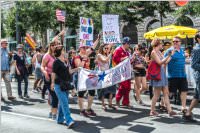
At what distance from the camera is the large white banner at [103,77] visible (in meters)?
9.36

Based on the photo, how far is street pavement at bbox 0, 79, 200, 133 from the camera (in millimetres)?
7898

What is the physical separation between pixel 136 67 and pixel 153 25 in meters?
22.4

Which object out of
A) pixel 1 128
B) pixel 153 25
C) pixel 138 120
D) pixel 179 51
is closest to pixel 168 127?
pixel 138 120

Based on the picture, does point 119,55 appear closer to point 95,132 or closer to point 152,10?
point 95,132

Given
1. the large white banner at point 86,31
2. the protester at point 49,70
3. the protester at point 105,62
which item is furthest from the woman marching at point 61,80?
the large white banner at point 86,31

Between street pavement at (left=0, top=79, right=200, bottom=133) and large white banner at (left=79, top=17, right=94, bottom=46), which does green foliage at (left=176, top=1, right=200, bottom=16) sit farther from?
street pavement at (left=0, top=79, right=200, bottom=133)

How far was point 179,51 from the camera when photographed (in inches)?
356

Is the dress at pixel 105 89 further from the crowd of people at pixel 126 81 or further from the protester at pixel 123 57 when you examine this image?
the protester at pixel 123 57

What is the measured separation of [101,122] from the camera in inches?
341

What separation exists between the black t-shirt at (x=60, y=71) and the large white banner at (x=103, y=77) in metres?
1.19

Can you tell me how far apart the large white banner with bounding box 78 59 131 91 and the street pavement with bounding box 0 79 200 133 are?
69cm

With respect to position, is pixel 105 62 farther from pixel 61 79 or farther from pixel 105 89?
pixel 61 79

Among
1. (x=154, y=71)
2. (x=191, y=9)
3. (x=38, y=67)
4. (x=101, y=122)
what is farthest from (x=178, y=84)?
(x=191, y=9)

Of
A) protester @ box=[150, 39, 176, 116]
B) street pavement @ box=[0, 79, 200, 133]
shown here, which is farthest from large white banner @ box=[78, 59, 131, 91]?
protester @ box=[150, 39, 176, 116]
